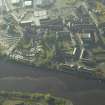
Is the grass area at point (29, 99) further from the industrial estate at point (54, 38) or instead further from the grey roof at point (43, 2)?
the grey roof at point (43, 2)

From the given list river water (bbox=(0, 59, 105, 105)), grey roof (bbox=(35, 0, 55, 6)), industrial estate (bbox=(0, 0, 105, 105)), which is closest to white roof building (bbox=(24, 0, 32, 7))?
industrial estate (bbox=(0, 0, 105, 105))

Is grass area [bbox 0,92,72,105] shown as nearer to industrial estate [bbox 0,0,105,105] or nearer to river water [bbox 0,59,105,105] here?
industrial estate [bbox 0,0,105,105]

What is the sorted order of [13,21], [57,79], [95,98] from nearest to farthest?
[95,98]
[57,79]
[13,21]

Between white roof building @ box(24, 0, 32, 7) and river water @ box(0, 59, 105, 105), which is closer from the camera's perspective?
river water @ box(0, 59, 105, 105)

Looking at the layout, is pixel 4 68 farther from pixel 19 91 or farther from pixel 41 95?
pixel 41 95

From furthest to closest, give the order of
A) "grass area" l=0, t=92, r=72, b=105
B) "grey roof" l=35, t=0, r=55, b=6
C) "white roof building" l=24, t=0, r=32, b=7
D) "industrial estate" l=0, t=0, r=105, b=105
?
1. "white roof building" l=24, t=0, r=32, b=7
2. "grey roof" l=35, t=0, r=55, b=6
3. "industrial estate" l=0, t=0, r=105, b=105
4. "grass area" l=0, t=92, r=72, b=105

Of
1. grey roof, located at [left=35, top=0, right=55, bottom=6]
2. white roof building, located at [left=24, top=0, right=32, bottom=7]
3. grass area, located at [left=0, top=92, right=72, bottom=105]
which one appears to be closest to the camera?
grass area, located at [left=0, top=92, right=72, bottom=105]

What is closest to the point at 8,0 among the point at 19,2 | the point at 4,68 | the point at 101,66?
the point at 19,2

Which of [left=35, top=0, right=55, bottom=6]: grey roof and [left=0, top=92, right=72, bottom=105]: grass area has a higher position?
[left=35, top=0, right=55, bottom=6]: grey roof
